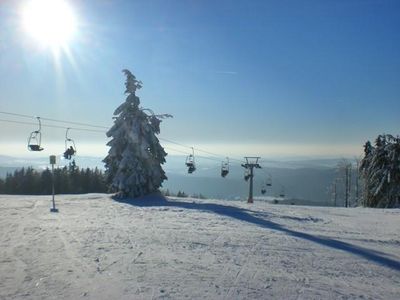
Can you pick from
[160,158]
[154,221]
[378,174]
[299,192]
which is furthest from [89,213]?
[299,192]

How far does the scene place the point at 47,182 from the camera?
66.1 metres

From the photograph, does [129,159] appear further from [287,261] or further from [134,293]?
[134,293]

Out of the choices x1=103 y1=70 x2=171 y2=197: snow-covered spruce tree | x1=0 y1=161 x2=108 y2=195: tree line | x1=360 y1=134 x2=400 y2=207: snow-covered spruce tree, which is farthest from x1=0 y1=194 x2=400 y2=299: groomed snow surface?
x1=0 y1=161 x2=108 y2=195: tree line

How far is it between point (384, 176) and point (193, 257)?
35.0 metres

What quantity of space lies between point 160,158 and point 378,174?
2440cm

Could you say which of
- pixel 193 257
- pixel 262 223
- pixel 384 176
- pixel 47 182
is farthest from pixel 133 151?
pixel 47 182

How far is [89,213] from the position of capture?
19.4 metres

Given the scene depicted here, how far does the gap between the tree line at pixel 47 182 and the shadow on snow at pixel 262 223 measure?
39.8 m

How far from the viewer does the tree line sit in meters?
64.9

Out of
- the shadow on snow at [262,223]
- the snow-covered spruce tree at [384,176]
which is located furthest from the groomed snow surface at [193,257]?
the snow-covered spruce tree at [384,176]

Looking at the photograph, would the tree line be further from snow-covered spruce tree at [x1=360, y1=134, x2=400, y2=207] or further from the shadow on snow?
the shadow on snow

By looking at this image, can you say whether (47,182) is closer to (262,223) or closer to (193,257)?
(262,223)

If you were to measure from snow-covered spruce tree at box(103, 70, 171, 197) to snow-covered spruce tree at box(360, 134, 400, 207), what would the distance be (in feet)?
78.4

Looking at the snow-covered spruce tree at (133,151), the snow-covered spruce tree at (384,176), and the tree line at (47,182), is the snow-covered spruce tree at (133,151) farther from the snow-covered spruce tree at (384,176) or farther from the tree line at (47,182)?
the tree line at (47,182)
